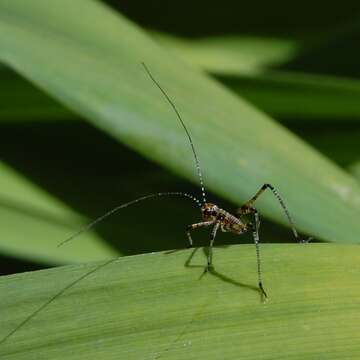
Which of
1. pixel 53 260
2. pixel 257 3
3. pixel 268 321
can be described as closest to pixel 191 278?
pixel 268 321

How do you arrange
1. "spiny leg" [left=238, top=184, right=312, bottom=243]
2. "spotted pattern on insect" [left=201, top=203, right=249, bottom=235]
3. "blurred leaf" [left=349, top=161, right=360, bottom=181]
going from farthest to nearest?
"blurred leaf" [left=349, top=161, right=360, bottom=181] → "spotted pattern on insect" [left=201, top=203, right=249, bottom=235] → "spiny leg" [left=238, top=184, right=312, bottom=243]

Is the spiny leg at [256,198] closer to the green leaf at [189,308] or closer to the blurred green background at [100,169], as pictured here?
the blurred green background at [100,169]

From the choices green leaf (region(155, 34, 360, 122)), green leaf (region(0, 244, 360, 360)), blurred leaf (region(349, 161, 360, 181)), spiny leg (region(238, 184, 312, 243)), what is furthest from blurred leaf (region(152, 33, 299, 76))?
green leaf (region(0, 244, 360, 360))

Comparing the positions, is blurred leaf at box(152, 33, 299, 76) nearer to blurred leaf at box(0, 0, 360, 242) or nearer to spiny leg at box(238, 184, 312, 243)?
blurred leaf at box(0, 0, 360, 242)

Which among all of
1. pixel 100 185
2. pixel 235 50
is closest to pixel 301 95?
pixel 100 185

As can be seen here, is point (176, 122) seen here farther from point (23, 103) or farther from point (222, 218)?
point (23, 103)
